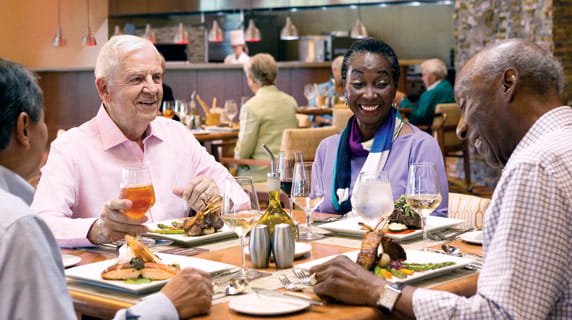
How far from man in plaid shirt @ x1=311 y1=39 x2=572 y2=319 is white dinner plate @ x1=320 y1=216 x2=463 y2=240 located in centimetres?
61

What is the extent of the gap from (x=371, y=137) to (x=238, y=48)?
31.0 feet

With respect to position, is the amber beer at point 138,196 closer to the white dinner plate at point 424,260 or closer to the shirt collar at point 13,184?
the white dinner plate at point 424,260

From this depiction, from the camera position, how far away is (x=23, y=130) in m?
1.31

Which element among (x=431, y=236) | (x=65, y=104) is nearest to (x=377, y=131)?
(x=431, y=236)

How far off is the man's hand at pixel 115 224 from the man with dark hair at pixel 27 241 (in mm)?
509

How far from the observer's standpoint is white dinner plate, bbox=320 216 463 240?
89.2 inches

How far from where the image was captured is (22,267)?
1183 millimetres

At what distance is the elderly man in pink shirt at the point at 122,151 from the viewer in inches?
101

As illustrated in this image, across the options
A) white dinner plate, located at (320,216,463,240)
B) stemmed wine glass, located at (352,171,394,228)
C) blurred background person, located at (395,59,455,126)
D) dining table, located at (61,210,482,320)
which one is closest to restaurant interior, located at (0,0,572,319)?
blurred background person, located at (395,59,455,126)

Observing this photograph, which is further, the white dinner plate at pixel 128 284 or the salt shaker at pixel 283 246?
the salt shaker at pixel 283 246

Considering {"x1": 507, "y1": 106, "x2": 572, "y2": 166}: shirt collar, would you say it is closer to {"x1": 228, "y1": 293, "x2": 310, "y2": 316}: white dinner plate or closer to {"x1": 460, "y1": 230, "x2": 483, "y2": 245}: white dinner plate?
{"x1": 228, "y1": 293, "x2": 310, "y2": 316}: white dinner plate

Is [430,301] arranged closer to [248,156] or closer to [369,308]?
[369,308]

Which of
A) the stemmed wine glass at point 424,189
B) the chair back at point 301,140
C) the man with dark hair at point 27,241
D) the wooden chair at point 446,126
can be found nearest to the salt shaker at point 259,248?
the man with dark hair at point 27,241

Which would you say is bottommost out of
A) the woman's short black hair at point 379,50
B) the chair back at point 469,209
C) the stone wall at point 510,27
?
the chair back at point 469,209
